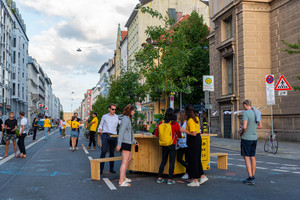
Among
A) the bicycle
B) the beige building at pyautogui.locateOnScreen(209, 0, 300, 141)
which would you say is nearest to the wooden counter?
the bicycle

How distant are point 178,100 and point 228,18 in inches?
575

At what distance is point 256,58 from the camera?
26.8 meters

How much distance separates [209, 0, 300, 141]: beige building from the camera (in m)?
23.8

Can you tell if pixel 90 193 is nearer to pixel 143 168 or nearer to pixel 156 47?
pixel 143 168

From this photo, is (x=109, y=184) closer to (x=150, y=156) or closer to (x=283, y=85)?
(x=150, y=156)

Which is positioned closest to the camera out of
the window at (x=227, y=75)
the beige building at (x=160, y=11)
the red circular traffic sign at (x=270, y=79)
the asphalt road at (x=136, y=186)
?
the asphalt road at (x=136, y=186)

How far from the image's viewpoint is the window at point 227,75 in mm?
29406

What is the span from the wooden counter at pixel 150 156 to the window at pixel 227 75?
21340 millimetres

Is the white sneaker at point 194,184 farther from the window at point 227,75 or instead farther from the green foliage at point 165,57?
the window at point 227,75

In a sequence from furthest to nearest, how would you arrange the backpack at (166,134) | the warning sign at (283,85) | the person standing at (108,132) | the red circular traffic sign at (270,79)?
the red circular traffic sign at (270,79) < the warning sign at (283,85) < the person standing at (108,132) < the backpack at (166,134)

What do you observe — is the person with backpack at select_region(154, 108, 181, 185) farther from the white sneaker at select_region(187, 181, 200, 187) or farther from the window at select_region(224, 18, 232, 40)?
the window at select_region(224, 18, 232, 40)

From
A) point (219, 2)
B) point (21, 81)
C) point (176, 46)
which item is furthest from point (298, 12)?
point (21, 81)

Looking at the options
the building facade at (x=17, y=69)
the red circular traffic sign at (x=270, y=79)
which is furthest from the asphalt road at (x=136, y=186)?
the building facade at (x=17, y=69)

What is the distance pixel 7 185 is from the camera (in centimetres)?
755
